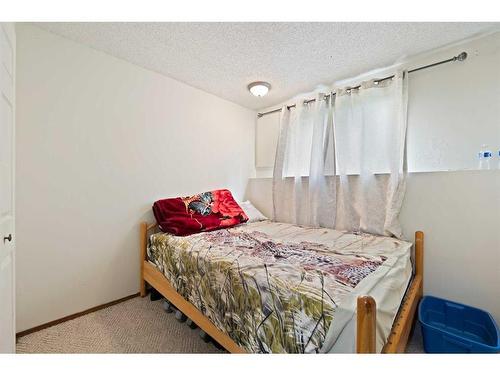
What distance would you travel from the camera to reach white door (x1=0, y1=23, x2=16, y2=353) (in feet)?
2.98

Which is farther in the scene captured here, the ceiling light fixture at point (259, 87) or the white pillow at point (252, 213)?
the white pillow at point (252, 213)

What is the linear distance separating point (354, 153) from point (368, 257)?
44.7 inches

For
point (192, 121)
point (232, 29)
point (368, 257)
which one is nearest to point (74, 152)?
point (192, 121)

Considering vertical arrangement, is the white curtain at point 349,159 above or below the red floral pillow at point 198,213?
above

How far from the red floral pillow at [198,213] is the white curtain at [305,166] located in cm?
58

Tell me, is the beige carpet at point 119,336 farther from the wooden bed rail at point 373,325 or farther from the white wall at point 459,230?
the white wall at point 459,230

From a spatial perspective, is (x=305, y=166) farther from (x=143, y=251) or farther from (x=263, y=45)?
(x=143, y=251)

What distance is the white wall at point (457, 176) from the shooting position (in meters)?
1.45

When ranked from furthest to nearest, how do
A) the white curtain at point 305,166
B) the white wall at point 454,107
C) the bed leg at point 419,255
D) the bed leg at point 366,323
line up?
1. the white curtain at point 305,166
2. the bed leg at point 419,255
3. the white wall at point 454,107
4. the bed leg at point 366,323

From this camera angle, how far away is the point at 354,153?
6.78 feet

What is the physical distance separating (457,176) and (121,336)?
2648 millimetres

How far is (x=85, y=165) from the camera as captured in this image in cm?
168

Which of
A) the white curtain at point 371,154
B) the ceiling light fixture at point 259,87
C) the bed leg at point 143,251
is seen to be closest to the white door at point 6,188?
the bed leg at point 143,251

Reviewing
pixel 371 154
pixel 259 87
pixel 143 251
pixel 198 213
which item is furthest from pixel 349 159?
pixel 143 251
